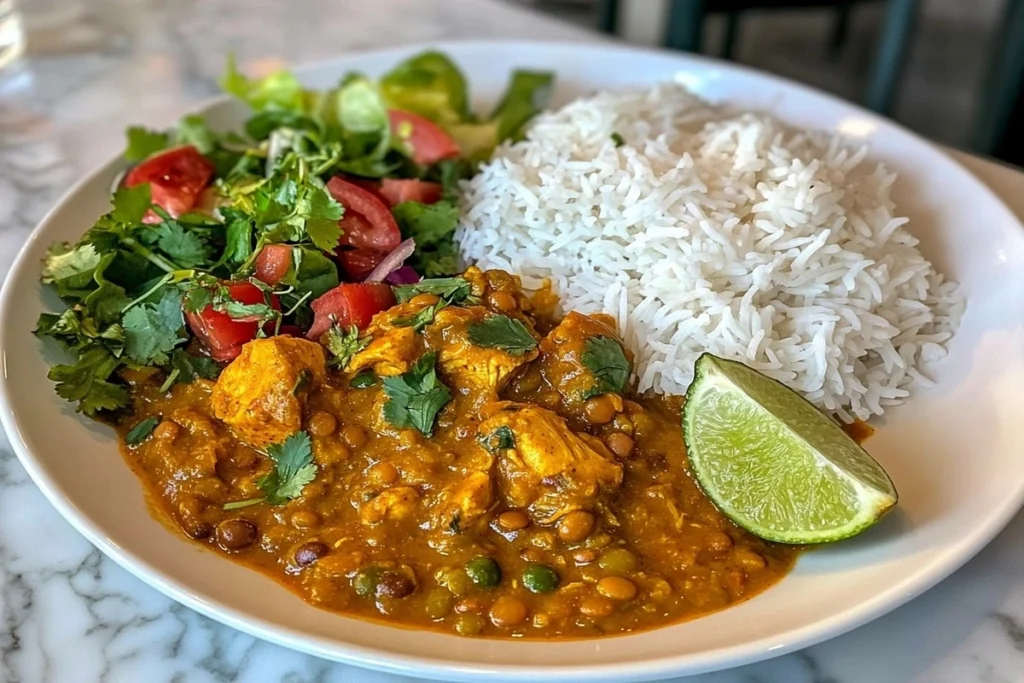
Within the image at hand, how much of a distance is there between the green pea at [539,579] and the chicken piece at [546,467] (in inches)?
5.5

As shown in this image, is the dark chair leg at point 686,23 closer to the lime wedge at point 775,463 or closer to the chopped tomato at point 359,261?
the chopped tomato at point 359,261

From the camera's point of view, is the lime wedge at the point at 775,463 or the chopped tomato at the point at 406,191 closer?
the lime wedge at the point at 775,463

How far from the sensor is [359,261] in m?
2.68

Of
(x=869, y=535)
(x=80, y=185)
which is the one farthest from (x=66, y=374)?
(x=869, y=535)

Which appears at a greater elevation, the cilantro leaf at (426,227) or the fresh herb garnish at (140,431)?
the cilantro leaf at (426,227)

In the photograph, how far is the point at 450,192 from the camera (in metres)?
3.08

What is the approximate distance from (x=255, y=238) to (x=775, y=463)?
1485 millimetres

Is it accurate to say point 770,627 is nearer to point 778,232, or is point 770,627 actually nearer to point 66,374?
point 778,232

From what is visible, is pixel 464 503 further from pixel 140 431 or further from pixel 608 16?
pixel 608 16

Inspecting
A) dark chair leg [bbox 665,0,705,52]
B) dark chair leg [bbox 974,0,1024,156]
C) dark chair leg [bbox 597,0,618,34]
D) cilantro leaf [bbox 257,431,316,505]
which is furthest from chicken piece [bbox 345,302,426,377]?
dark chair leg [bbox 597,0,618,34]

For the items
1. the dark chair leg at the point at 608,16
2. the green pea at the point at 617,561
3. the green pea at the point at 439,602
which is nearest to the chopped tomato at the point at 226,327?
the green pea at the point at 439,602

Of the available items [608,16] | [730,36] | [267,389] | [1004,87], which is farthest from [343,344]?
[730,36]

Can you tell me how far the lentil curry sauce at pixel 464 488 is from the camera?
1.87 metres

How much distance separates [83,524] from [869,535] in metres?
1.55
